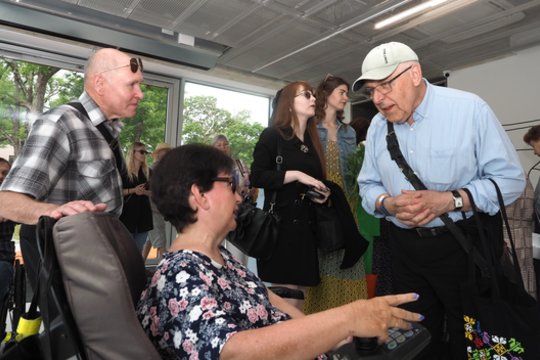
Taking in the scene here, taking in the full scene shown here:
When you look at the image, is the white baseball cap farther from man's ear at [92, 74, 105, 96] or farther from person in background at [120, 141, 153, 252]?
person in background at [120, 141, 153, 252]

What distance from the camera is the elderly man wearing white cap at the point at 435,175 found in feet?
4.64

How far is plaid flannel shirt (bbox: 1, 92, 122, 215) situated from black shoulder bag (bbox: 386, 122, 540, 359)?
4.40 ft

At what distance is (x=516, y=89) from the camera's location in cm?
518

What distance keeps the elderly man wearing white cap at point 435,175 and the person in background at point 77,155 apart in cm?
109

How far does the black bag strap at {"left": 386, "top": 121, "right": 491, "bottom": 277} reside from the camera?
4.35ft

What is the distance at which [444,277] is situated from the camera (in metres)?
1.47

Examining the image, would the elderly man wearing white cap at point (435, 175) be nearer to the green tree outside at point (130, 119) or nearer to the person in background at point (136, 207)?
the person in background at point (136, 207)

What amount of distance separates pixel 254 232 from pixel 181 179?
926 mm

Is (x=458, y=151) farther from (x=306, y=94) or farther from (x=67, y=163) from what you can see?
(x=67, y=163)

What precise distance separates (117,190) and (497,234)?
1.54 meters

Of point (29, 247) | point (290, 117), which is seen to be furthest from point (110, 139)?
point (290, 117)

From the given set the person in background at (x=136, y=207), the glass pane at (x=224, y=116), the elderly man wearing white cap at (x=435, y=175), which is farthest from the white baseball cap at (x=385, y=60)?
the glass pane at (x=224, y=116)

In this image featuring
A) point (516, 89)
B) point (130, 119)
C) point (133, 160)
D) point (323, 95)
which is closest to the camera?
point (323, 95)

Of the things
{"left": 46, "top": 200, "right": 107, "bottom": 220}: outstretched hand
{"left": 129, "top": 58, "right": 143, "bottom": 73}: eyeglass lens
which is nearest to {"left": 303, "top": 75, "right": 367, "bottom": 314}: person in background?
{"left": 129, "top": 58, "right": 143, "bottom": 73}: eyeglass lens
